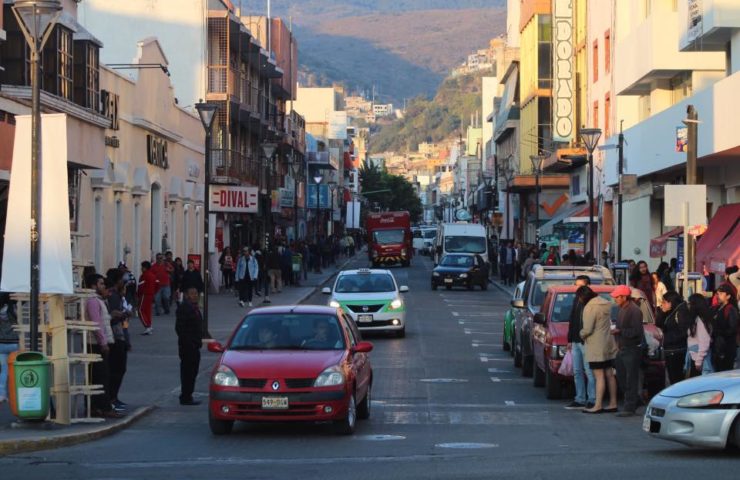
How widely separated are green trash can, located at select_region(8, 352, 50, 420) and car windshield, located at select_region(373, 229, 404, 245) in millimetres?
64914

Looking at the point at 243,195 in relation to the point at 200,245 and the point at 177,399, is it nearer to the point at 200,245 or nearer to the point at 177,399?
the point at 200,245

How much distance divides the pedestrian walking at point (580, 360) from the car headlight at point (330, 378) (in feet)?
14.4

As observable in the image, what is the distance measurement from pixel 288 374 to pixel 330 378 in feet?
1.61

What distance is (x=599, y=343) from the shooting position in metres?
18.2

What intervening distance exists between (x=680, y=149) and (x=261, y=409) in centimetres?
1654

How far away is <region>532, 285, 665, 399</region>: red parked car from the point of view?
757 inches

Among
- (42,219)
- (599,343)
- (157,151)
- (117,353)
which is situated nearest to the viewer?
(42,219)

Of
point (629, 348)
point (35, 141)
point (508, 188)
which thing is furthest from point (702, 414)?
point (508, 188)

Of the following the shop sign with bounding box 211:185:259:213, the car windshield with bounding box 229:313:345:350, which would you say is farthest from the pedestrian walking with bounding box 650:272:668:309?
the shop sign with bounding box 211:185:259:213

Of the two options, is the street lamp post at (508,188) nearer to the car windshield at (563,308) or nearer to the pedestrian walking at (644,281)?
Answer: the pedestrian walking at (644,281)

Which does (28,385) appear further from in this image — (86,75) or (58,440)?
(86,75)

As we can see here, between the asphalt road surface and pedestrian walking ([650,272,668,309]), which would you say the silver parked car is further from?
pedestrian walking ([650,272,668,309])

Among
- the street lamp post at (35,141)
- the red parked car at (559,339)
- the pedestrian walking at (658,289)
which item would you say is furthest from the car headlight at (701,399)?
the pedestrian walking at (658,289)

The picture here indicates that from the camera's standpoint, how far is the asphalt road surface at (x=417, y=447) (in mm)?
12758
